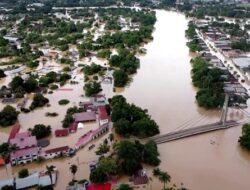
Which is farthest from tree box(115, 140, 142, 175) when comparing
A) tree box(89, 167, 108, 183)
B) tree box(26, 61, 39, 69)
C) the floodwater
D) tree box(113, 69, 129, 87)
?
tree box(26, 61, 39, 69)

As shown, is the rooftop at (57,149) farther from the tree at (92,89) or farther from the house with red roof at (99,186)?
the tree at (92,89)

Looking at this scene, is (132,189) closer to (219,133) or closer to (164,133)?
(164,133)

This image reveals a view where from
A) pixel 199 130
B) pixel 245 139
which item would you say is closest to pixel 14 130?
pixel 199 130

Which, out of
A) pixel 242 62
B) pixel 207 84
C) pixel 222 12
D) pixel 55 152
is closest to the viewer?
pixel 55 152

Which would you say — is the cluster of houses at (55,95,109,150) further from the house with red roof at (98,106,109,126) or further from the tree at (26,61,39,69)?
the tree at (26,61,39,69)

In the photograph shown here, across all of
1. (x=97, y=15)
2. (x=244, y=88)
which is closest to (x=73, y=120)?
(x=244, y=88)

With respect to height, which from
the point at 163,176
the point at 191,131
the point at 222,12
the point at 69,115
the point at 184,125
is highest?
the point at 163,176

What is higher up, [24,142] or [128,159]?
[128,159]

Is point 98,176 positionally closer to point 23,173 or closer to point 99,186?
point 99,186
